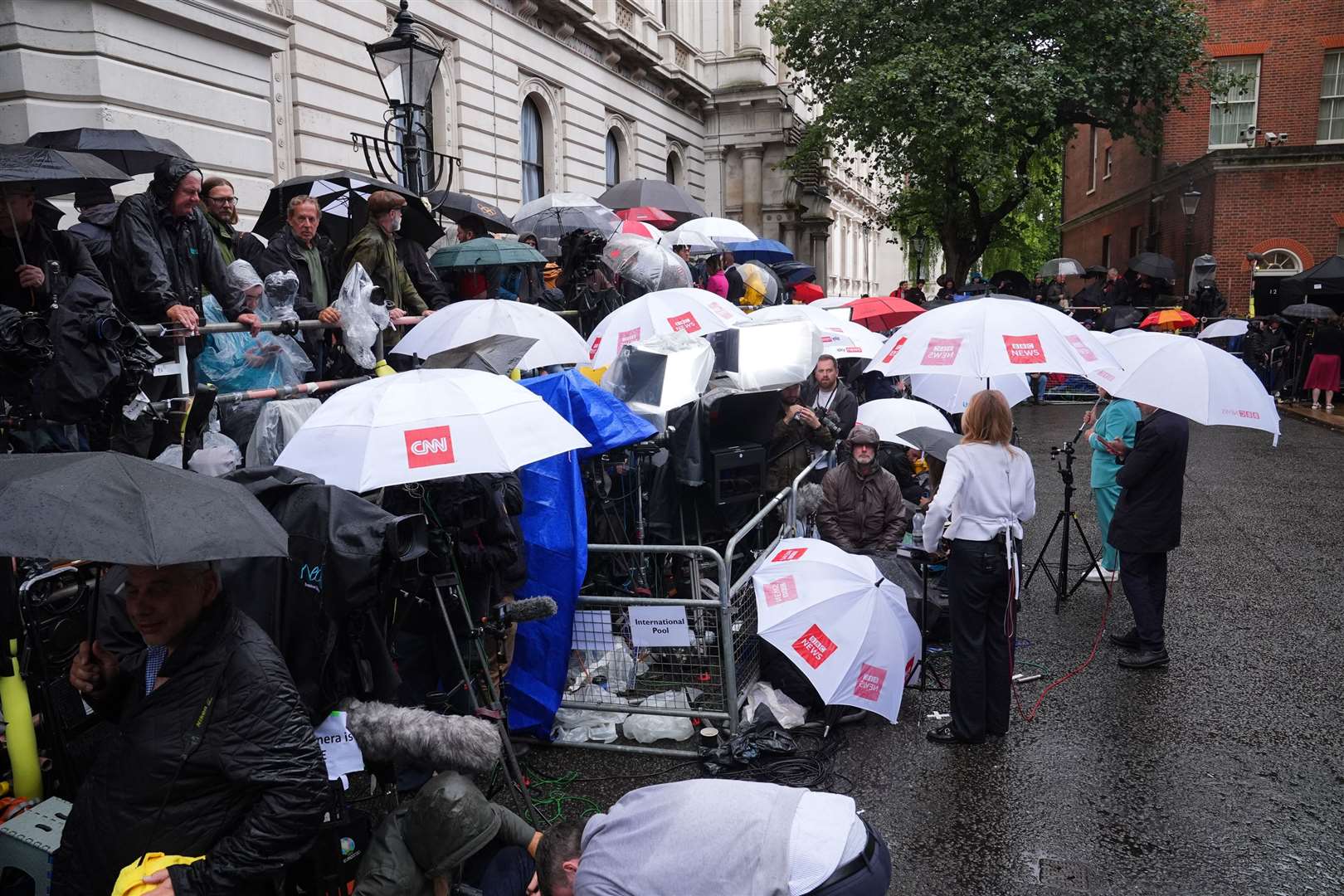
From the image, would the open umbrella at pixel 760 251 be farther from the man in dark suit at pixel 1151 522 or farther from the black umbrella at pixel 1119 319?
the man in dark suit at pixel 1151 522

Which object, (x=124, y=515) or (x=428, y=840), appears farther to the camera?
(x=428, y=840)

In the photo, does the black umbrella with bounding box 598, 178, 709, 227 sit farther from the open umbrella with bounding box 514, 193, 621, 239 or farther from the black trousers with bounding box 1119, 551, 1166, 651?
the black trousers with bounding box 1119, 551, 1166, 651

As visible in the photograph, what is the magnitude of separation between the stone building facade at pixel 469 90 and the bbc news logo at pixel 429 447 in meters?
5.94

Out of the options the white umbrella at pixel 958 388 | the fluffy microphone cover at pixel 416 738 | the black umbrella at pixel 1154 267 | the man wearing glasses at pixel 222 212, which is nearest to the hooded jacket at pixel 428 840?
the fluffy microphone cover at pixel 416 738

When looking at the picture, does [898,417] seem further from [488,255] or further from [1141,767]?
[488,255]

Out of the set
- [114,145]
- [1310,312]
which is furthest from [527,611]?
[1310,312]

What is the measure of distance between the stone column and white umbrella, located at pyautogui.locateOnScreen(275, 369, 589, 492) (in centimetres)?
2800

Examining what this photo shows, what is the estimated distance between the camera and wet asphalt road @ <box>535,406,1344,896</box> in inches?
179

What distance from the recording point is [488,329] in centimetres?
673

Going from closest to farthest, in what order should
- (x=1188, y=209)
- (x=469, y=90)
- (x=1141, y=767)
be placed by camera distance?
(x=1141, y=767) < (x=469, y=90) < (x=1188, y=209)

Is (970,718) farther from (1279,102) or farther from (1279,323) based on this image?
(1279,102)

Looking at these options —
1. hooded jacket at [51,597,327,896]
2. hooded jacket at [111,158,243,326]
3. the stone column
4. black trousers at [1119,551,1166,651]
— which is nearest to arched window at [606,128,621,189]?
the stone column

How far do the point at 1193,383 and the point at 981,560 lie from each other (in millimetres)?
2137

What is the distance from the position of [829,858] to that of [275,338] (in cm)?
460
